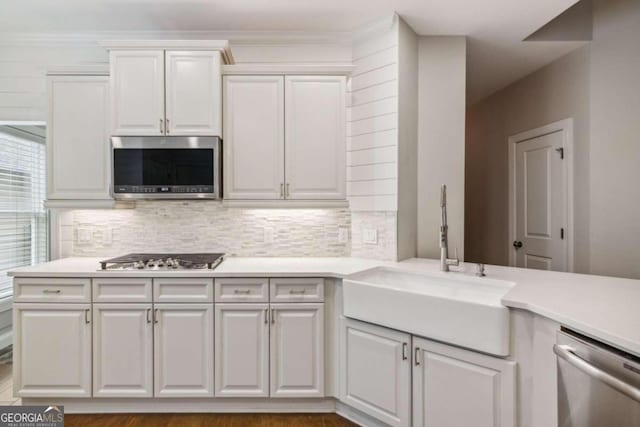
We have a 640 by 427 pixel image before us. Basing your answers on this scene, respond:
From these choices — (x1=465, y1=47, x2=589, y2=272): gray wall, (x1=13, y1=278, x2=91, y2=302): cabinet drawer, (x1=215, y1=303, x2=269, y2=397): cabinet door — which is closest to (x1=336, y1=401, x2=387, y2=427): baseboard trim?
(x1=215, y1=303, x2=269, y2=397): cabinet door

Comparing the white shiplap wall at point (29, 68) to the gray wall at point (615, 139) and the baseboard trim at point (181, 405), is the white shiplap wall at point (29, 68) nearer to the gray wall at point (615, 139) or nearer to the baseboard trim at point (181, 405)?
the baseboard trim at point (181, 405)

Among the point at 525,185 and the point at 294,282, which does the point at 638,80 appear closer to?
the point at 525,185

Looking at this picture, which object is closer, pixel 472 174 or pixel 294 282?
pixel 294 282

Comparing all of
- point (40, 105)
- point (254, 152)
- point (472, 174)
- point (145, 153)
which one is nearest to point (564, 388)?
point (254, 152)

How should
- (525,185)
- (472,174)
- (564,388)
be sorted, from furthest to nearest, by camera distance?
1. (472,174)
2. (525,185)
3. (564,388)

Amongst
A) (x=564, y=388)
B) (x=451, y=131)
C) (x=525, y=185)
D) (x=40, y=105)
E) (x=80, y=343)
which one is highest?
(x=40, y=105)

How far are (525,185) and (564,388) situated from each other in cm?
275

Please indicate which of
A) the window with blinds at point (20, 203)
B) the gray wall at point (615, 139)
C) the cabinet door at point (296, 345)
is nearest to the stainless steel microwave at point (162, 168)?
the cabinet door at point (296, 345)

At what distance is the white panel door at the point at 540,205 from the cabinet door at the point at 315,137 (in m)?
2.25

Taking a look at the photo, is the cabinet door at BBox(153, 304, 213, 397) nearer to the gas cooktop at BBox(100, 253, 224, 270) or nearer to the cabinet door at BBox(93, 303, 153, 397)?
the cabinet door at BBox(93, 303, 153, 397)

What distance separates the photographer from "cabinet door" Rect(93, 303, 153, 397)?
208cm

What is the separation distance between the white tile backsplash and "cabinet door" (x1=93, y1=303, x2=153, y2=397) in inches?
27.5

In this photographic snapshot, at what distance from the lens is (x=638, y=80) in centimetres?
250

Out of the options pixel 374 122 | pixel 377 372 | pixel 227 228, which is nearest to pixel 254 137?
pixel 227 228
